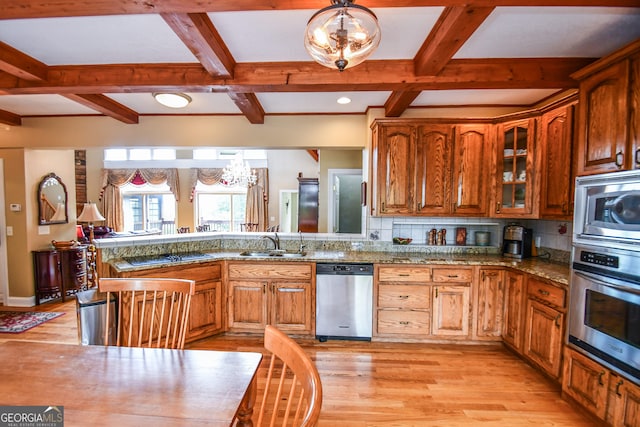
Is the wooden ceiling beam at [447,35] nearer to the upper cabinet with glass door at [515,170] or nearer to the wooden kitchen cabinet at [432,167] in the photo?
the wooden kitchen cabinet at [432,167]

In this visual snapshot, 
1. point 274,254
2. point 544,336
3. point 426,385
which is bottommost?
point 426,385

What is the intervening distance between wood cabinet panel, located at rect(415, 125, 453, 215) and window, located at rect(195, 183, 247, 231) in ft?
23.3

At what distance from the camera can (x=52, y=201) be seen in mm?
4340

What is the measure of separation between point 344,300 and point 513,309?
164 cm

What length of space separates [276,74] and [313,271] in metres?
1.91

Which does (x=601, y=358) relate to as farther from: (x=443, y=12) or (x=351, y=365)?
(x=443, y=12)

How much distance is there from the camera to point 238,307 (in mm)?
3160

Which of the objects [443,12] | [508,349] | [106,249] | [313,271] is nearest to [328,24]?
[443,12]

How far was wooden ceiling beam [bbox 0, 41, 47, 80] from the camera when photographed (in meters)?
2.11

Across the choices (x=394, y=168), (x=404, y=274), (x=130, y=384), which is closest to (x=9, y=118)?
(x=130, y=384)

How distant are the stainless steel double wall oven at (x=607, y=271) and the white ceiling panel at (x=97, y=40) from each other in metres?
3.00

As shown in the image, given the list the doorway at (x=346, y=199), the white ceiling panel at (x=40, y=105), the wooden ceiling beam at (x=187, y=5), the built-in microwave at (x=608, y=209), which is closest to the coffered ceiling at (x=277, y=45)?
the wooden ceiling beam at (x=187, y=5)

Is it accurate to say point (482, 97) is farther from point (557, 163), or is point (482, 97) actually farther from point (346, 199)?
point (346, 199)

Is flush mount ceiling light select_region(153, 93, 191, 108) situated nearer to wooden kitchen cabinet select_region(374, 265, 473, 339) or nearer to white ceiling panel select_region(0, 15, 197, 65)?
white ceiling panel select_region(0, 15, 197, 65)
